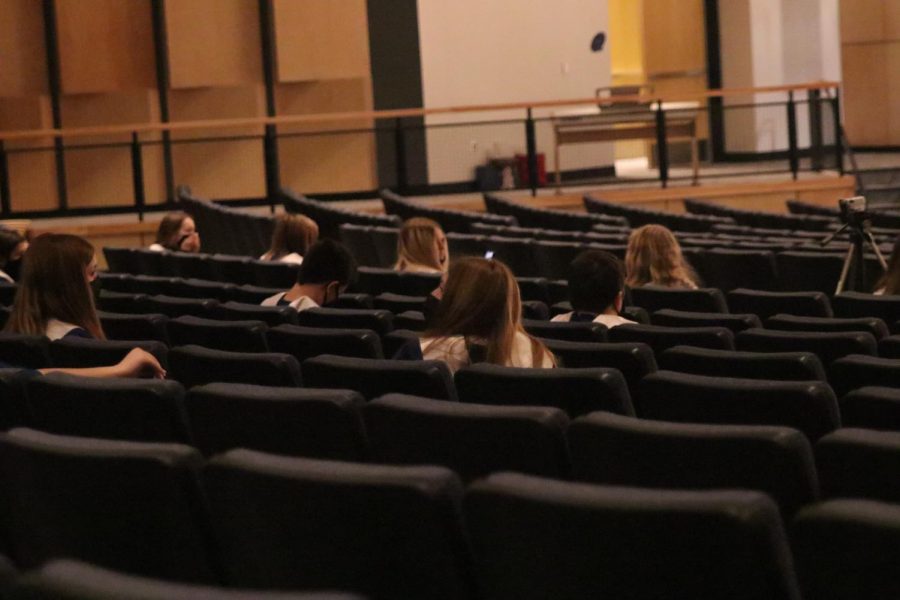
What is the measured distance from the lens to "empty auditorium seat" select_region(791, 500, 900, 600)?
1.88 metres

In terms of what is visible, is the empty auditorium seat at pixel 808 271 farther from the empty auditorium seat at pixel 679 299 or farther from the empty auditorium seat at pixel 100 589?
the empty auditorium seat at pixel 100 589

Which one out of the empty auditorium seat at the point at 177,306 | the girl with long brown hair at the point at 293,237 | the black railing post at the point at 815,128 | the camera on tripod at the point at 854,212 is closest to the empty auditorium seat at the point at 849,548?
the empty auditorium seat at the point at 177,306

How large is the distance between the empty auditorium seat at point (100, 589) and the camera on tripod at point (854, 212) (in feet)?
19.6

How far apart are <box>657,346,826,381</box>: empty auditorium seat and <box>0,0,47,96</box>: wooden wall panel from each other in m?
11.7

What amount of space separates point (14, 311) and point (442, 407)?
2442mm

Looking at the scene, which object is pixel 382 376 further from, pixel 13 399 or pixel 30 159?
pixel 30 159

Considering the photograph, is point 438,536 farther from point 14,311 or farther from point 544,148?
point 544,148

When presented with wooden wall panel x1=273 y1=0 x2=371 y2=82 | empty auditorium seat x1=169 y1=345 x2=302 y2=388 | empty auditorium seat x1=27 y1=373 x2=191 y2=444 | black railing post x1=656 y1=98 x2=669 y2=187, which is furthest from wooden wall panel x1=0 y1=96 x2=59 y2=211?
empty auditorium seat x1=27 y1=373 x2=191 y2=444

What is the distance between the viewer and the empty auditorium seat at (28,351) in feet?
14.6

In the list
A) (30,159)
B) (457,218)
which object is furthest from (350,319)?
(30,159)

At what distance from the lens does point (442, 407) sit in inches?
110

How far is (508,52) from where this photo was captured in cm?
1574

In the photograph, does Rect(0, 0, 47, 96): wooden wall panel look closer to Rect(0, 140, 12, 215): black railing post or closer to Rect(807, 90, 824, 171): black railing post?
Rect(0, 140, 12, 215): black railing post

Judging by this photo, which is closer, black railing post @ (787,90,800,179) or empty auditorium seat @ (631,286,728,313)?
empty auditorium seat @ (631,286,728,313)
